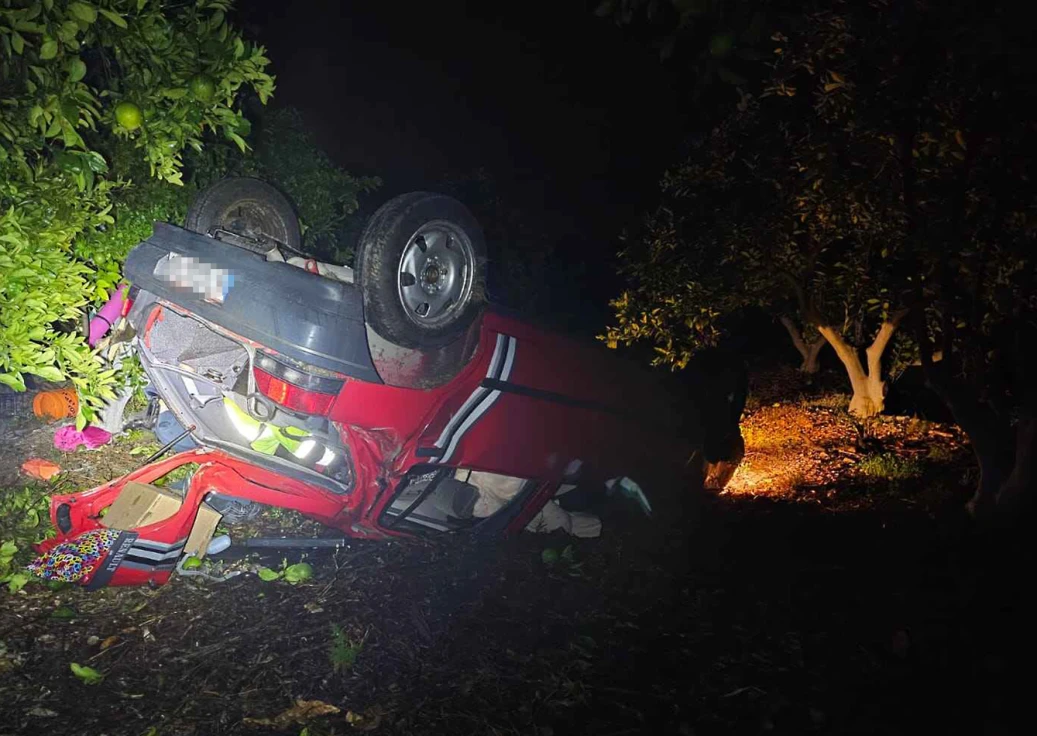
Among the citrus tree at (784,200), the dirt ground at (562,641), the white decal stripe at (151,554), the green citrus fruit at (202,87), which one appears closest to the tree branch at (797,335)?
the citrus tree at (784,200)

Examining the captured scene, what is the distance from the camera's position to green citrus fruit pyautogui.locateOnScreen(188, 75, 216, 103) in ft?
10.00

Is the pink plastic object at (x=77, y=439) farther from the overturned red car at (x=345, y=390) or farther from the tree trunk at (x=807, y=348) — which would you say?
the tree trunk at (x=807, y=348)

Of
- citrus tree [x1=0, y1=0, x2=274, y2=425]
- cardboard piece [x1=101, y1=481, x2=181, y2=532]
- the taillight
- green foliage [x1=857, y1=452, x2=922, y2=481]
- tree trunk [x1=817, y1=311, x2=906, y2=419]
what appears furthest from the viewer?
tree trunk [x1=817, y1=311, x2=906, y2=419]

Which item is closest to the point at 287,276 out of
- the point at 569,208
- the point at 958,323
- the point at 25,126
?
the point at 25,126

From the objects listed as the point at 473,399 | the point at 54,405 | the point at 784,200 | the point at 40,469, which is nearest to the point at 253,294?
the point at 473,399

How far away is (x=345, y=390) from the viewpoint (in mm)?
4012

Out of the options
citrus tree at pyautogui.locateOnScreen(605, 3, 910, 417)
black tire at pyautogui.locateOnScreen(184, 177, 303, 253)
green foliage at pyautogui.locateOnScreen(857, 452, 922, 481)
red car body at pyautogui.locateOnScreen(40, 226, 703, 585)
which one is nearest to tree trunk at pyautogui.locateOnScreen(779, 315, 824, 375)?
citrus tree at pyautogui.locateOnScreen(605, 3, 910, 417)

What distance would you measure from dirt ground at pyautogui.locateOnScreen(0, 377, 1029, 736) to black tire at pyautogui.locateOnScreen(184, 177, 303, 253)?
2.18 meters

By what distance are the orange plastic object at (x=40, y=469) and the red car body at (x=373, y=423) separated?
79.3 inches

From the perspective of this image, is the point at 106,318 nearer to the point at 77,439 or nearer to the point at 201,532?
the point at 201,532

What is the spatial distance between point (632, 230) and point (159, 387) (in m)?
5.05

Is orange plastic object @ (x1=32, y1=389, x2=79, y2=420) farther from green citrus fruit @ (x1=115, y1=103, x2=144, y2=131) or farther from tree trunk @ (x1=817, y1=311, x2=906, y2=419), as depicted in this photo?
tree trunk @ (x1=817, y1=311, x2=906, y2=419)

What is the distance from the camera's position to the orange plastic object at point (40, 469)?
20.0 ft

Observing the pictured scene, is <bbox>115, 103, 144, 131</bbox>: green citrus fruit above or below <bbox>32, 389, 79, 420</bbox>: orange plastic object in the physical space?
above
